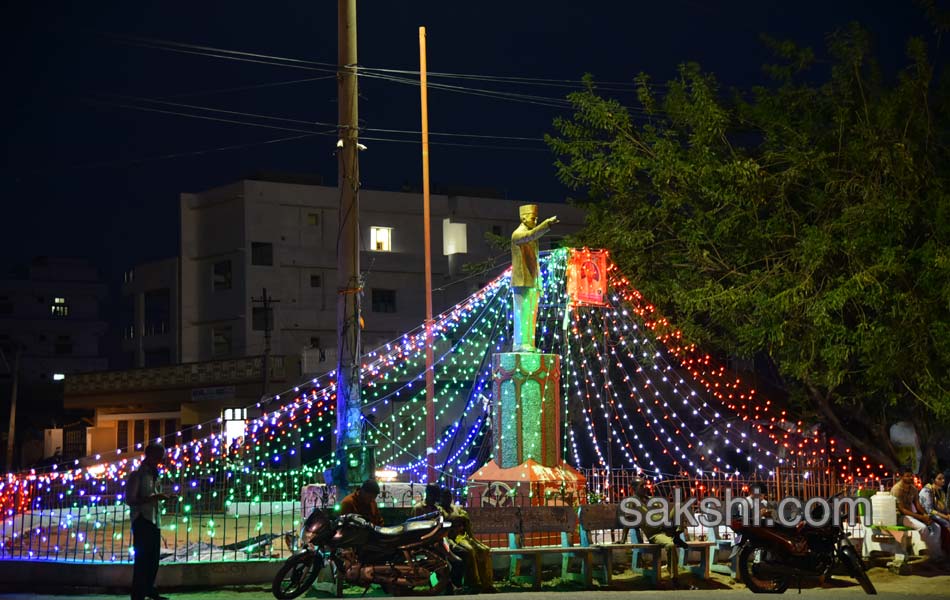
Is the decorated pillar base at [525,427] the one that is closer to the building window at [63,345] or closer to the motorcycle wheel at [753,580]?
the motorcycle wheel at [753,580]

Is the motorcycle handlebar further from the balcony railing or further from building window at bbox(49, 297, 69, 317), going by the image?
building window at bbox(49, 297, 69, 317)

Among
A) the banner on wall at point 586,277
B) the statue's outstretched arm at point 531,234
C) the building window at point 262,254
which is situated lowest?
the banner on wall at point 586,277

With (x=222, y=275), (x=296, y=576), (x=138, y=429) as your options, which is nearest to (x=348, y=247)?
(x=296, y=576)

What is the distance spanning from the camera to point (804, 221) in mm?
19734

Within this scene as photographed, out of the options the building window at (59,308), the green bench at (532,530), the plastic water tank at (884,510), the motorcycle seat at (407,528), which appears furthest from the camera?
the building window at (59,308)

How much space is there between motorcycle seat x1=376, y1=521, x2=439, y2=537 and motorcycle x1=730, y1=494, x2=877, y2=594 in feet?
11.8

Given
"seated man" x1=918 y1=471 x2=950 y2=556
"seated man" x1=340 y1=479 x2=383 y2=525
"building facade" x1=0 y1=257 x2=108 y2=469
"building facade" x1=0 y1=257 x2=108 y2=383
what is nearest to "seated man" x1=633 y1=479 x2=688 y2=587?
"seated man" x1=340 y1=479 x2=383 y2=525

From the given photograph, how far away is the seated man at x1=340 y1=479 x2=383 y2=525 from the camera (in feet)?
41.1

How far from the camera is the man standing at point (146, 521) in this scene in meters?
11.4

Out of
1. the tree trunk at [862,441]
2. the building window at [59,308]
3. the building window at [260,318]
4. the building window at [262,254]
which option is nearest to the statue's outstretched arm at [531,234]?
the tree trunk at [862,441]

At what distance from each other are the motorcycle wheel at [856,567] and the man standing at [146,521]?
24.0ft

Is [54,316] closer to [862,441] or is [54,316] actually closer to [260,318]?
[260,318]

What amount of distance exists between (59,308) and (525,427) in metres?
53.9

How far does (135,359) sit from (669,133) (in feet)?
111
